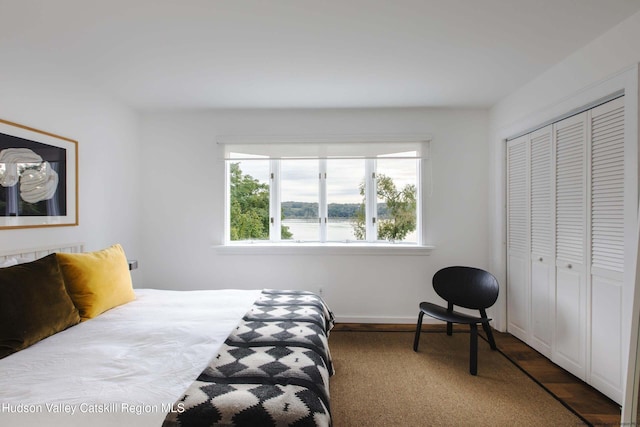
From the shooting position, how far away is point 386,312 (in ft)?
11.5

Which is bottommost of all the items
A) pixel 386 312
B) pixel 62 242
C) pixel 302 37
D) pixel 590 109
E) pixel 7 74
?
pixel 386 312

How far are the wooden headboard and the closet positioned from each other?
394 centimetres

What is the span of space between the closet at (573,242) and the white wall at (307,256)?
1.63ft

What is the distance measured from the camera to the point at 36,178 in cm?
229

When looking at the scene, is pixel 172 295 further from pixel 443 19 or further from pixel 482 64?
pixel 482 64

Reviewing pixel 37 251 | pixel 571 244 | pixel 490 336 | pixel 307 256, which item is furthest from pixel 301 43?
pixel 490 336

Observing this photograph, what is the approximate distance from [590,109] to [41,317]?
378 cm

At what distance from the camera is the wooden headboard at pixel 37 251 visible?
6.81 ft

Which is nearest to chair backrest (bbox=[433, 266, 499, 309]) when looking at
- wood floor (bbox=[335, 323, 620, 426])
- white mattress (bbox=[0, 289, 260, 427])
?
wood floor (bbox=[335, 323, 620, 426])

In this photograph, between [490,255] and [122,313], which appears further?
[490,255]

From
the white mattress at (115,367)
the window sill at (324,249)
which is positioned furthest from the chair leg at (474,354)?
the white mattress at (115,367)

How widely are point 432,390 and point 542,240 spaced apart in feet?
5.43

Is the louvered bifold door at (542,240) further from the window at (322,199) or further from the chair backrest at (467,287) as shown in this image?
the window at (322,199)

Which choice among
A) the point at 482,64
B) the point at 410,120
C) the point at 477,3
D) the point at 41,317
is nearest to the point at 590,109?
the point at 482,64
